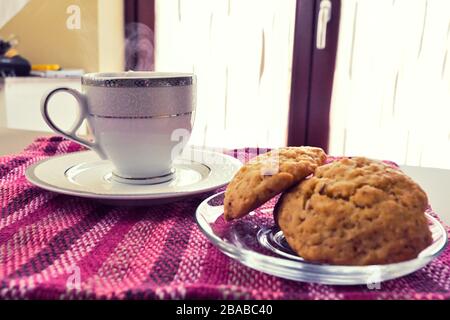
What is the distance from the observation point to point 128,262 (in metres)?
0.34

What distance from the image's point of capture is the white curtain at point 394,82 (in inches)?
57.7

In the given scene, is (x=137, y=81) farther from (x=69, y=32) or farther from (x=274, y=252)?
(x=69, y=32)

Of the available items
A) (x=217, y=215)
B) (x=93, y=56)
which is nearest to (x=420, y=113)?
(x=93, y=56)

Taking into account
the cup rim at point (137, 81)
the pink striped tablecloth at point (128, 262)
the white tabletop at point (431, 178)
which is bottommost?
the white tabletop at point (431, 178)

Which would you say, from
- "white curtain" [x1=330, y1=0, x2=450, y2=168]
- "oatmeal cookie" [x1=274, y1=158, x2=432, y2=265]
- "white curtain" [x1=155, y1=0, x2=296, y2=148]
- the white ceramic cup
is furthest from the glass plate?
"white curtain" [x1=330, y1=0, x2=450, y2=168]

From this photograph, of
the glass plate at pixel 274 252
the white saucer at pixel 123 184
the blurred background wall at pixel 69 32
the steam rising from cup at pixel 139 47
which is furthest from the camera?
the steam rising from cup at pixel 139 47

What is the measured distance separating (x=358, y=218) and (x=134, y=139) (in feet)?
0.86

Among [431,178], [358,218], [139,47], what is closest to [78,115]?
[358,218]

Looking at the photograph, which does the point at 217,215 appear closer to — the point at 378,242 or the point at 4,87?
the point at 378,242

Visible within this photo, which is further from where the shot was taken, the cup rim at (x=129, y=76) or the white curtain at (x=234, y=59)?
the white curtain at (x=234, y=59)

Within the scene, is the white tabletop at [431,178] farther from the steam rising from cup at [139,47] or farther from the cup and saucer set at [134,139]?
the steam rising from cup at [139,47]

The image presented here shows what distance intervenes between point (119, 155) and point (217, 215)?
0.52ft

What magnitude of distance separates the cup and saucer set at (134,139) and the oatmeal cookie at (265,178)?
98 mm

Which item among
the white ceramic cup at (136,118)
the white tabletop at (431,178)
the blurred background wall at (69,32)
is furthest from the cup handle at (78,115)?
the blurred background wall at (69,32)
